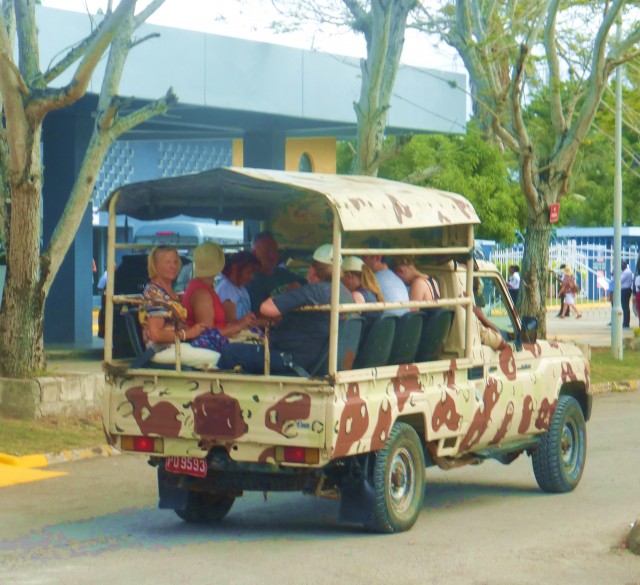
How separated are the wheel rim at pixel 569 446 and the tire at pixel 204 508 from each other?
290 cm

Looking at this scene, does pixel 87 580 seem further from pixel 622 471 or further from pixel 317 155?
pixel 317 155

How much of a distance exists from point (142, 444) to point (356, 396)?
4.90 ft

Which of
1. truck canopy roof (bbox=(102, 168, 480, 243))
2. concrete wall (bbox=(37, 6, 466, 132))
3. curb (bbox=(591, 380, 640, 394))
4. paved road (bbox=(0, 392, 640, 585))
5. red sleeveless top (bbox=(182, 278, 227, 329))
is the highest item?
concrete wall (bbox=(37, 6, 466, 132))

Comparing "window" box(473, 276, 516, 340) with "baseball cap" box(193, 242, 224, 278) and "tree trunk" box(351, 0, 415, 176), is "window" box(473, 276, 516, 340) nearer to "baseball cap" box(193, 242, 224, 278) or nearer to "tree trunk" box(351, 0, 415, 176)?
"baseball cap" box(193, 242, 224, 278)

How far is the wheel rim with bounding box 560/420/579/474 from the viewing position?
10.7 metres

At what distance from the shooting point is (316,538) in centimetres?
864

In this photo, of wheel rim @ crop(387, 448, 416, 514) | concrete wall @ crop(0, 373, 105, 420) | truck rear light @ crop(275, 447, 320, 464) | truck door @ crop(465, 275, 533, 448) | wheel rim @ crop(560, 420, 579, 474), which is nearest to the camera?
truck rear light @ crop(275, 447, 320, 464)

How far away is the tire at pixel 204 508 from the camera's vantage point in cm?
922

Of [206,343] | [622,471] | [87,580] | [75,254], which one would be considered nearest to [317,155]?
[75,254]

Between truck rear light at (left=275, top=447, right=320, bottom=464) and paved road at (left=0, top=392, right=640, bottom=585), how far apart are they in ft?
1.88

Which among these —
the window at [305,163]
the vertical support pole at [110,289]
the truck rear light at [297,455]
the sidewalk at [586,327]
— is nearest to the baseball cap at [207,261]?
the vertical support pole at [110,289]

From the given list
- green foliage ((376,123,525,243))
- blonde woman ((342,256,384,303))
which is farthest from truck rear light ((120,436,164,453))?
green foliage ((376,123,525,243))

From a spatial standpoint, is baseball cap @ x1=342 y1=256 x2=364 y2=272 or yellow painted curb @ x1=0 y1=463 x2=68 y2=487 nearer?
baseball cap @ x1=342 y1=256 x2=364 y2=272

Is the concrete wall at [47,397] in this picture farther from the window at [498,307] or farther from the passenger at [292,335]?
the passenger at [292,335]
